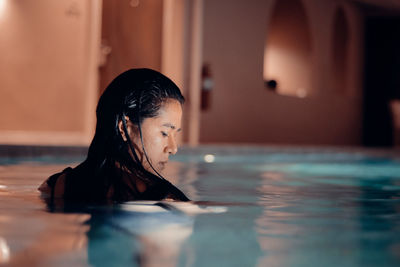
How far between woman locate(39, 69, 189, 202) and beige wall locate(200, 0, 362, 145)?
25.8ft

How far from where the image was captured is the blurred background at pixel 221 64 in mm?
8469

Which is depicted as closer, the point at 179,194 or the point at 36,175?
the point at 179,194

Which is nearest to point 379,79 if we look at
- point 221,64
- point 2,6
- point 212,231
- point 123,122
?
point 221,64

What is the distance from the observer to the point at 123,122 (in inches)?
90.4

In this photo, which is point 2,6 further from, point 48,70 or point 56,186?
point 56,186

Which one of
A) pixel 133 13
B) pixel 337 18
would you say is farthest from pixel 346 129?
pixel 133 13

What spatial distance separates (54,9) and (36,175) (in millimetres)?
4928

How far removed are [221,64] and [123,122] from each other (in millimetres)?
8390

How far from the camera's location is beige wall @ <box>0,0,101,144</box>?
838cm

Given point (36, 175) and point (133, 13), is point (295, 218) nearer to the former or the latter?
point (36, 175)

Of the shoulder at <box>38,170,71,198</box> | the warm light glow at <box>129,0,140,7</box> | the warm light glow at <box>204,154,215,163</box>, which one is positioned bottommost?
the warm light glow at <box>204,154,215,163</box>

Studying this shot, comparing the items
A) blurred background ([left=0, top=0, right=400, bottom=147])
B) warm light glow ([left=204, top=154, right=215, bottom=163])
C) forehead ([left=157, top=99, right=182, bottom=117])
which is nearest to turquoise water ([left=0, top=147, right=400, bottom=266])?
forehead ([left=157, top=99, right=182, bottom=117])

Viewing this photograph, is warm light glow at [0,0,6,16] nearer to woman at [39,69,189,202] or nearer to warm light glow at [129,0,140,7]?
warm light glow at [129,0,140,7]

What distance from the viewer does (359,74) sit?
15.8 metres
